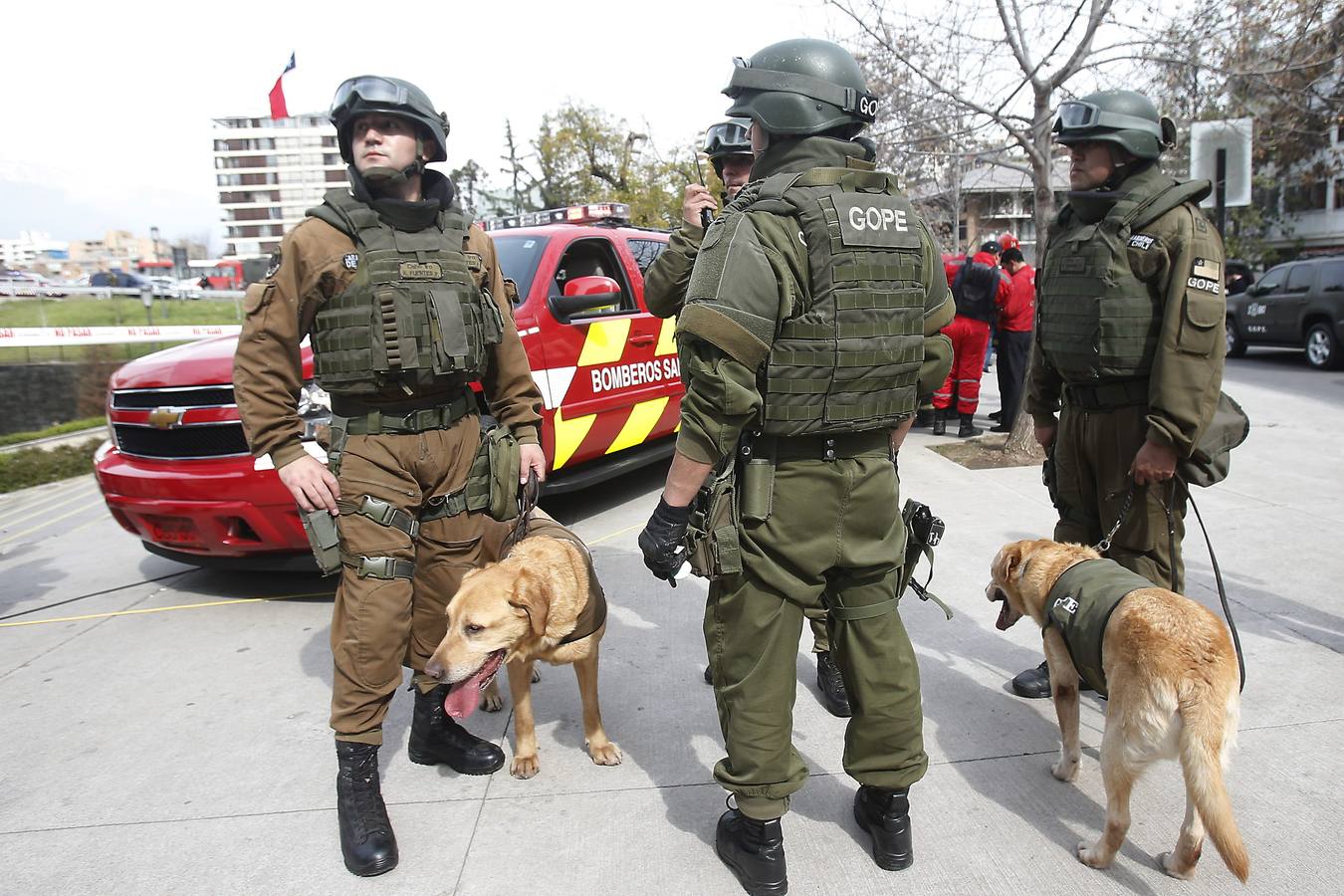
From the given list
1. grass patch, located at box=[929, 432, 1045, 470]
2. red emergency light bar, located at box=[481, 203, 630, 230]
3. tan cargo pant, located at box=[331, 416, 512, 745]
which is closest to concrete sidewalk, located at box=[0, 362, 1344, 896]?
tan cargo pant, located at box=[331, 416, 512, 745]

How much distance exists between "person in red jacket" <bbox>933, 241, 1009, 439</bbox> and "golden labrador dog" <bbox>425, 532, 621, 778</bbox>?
6015 millimetres

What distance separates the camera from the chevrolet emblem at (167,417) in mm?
4102

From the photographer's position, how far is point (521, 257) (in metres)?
5.25

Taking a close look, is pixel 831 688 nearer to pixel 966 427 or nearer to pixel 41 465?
→ pixel 966 427

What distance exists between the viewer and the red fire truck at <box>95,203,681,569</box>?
4.06 meters

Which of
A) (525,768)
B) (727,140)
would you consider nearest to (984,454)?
(727,140)

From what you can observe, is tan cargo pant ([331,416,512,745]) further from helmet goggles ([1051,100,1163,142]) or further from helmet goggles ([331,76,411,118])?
helmet goggles ([1051,100,1163,142])

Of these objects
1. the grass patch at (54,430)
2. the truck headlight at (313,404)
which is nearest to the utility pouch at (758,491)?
the truck headlight at (313,404)

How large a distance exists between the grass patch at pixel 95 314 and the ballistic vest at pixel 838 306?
424 inches

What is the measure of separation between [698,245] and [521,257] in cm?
247

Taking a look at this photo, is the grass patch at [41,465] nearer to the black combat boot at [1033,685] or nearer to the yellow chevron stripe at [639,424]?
the yellow chevron stripe at [639,424]

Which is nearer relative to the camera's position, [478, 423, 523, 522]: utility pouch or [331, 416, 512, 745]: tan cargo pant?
[331, 416, 512, 745]: tan cargo pant

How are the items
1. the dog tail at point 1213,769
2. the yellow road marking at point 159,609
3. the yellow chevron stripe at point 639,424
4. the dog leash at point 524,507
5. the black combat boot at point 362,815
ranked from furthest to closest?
1. the yellow chevron stripe at point 639,424
2. the yellow road marking at point 159,609
3. the dog leash at point 524,507
4. the black combat boot at point 362,815
5. the dog tail at point 1213,769

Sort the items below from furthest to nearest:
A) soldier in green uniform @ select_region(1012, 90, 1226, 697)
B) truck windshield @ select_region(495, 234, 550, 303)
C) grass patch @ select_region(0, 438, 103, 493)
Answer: grass patch @ select_region(0, 438, 103, 493) < truck windshield @ select_region(495, 234, 550, 303) < soldier in green uniform @ select_region(1012, 90, 1226, 697)
